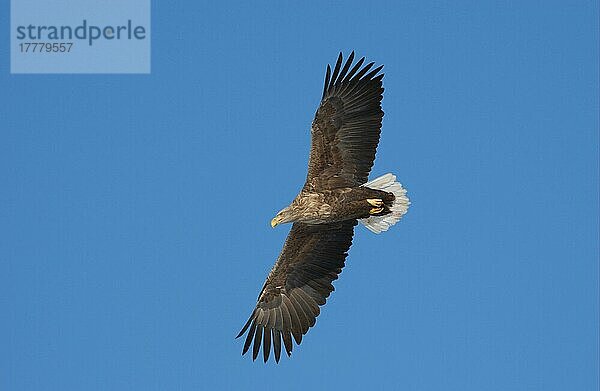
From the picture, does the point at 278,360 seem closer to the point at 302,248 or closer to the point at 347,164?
the point at 302,248

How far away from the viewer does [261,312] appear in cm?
1552

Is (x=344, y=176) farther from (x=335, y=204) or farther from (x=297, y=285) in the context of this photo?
(x=297, y=285)

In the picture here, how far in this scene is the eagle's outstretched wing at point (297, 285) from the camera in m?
15.2

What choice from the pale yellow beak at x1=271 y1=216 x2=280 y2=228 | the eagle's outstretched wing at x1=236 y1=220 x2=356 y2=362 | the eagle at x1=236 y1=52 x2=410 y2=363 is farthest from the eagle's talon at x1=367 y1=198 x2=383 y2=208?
the pale yellow beak at x1=271 y1=216 x2=280 y2=228

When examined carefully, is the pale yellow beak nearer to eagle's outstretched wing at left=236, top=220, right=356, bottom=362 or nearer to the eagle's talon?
eagle's outstretched wing at left=236, top=220, right=356, bottom=362

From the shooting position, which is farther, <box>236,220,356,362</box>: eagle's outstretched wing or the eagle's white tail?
<box>236,220,356,362</box>: eagle's outstretched wing

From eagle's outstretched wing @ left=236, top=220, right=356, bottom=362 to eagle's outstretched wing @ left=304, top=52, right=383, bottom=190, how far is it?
95 centimetres

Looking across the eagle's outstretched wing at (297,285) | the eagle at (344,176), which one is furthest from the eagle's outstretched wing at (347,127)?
the eagle's outstretched wing at (297,285)

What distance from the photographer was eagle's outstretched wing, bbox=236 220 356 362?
1520 cm

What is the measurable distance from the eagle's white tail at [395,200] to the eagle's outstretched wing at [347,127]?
0.71ft

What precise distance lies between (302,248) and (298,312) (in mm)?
834

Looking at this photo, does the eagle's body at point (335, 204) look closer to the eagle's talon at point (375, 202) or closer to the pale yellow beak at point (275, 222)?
the eagle's talon at point (375, 202)

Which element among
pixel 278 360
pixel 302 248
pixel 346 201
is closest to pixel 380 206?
pixel 346 201

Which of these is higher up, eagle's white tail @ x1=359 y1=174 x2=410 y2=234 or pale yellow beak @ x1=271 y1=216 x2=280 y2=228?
eagle's white tail @ x1=359 y1=174 x2=410 y2=234
